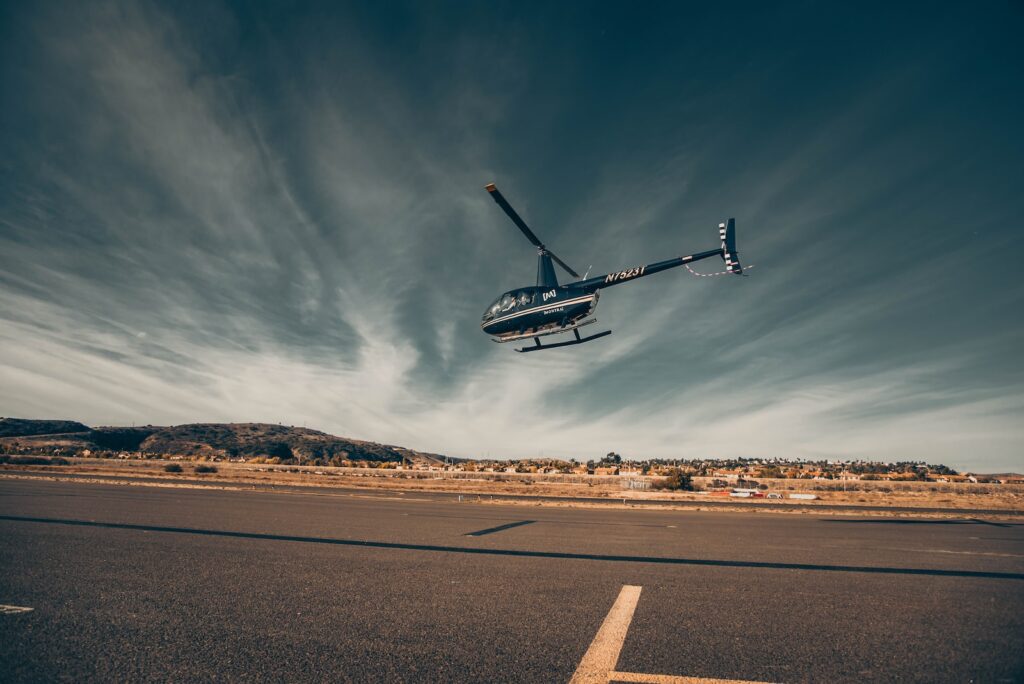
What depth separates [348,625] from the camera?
4.86 m

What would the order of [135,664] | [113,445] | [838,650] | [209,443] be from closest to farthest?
[135,664] → [838,650] → [113,445] → [209,443]

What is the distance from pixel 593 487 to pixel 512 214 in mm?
33747

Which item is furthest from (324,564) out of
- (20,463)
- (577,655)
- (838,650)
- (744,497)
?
(20,463)

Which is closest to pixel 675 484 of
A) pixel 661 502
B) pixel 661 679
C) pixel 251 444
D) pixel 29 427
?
pixel 661 502

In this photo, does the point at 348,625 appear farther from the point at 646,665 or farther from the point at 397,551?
the point at 397,551

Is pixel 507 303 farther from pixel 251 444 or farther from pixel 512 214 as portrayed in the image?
pixel 251 444

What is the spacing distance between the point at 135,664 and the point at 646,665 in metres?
4.10

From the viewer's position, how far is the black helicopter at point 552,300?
24750 millimetres

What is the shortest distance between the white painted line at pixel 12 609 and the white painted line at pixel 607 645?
5.80 metres

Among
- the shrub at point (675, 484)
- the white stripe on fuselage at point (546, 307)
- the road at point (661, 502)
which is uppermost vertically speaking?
the white stripe on fuselage at point (546, 307)

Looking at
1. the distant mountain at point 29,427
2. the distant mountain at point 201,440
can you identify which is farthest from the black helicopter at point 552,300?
the distant mountain at point 29,427

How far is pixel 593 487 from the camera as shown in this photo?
161 feet

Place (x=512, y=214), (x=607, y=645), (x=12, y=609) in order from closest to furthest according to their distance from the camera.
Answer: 1. (x=607, y=645)
2. (x=12, y=609)
3. (x=512, y=214)

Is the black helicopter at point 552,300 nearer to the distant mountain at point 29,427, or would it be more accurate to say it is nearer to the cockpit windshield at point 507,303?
the cockpit windshield at point 507,303
